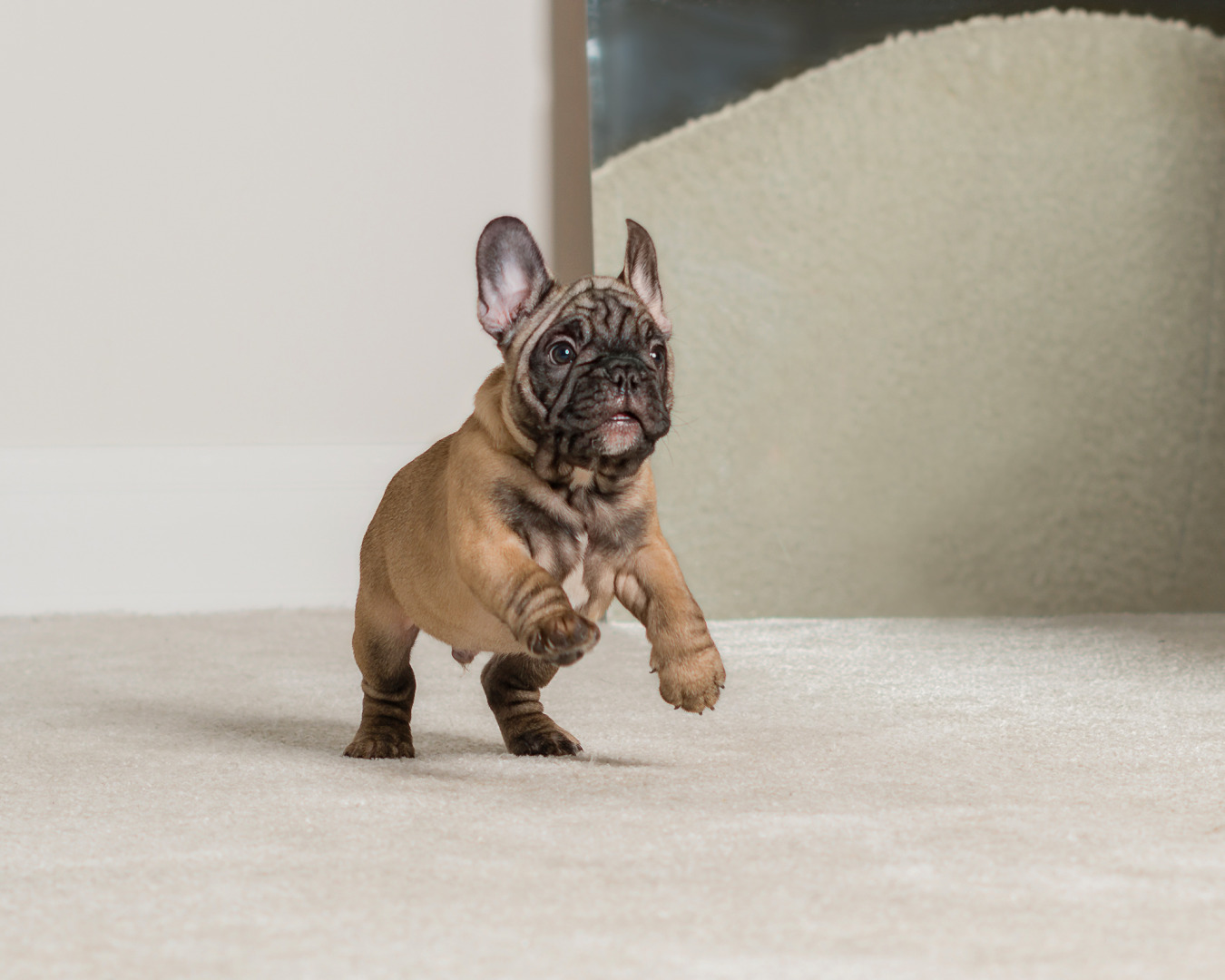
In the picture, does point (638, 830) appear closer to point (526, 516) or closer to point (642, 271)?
point (526, 516)

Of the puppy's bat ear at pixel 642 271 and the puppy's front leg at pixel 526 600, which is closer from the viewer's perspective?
the puppy's front leg at pixel 526 600

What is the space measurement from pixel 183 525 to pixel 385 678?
1567 millimetres

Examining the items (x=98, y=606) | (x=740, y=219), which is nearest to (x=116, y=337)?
(x=98, y=606)

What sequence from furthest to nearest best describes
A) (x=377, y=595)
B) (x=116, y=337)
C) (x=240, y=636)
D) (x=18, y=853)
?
1. (x=116, y=337)
2. (x=240, y=636)
3. (x=377, y=595)
4. (x=18, y=853)

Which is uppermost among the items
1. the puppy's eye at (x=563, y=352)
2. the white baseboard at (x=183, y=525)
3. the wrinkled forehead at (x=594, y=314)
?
the wrinkled forehead at (x=594, y=314)

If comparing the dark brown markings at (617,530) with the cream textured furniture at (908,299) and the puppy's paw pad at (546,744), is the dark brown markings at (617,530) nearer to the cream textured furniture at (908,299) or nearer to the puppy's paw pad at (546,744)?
the puppy's paw pad at (546,744)

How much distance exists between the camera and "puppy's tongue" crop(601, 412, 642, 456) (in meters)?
1.22

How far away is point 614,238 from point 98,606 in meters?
1.38

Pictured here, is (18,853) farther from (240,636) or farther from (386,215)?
(386,215)

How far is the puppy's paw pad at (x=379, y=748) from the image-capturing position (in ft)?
4.59

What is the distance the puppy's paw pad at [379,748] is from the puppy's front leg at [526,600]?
288mm

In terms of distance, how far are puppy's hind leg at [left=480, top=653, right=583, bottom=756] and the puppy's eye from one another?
342 mm

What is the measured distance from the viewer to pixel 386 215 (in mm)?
2959

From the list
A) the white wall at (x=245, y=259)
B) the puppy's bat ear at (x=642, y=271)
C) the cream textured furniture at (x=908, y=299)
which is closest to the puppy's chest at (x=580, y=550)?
the puppy's bat ear at (x=642, y=271)
